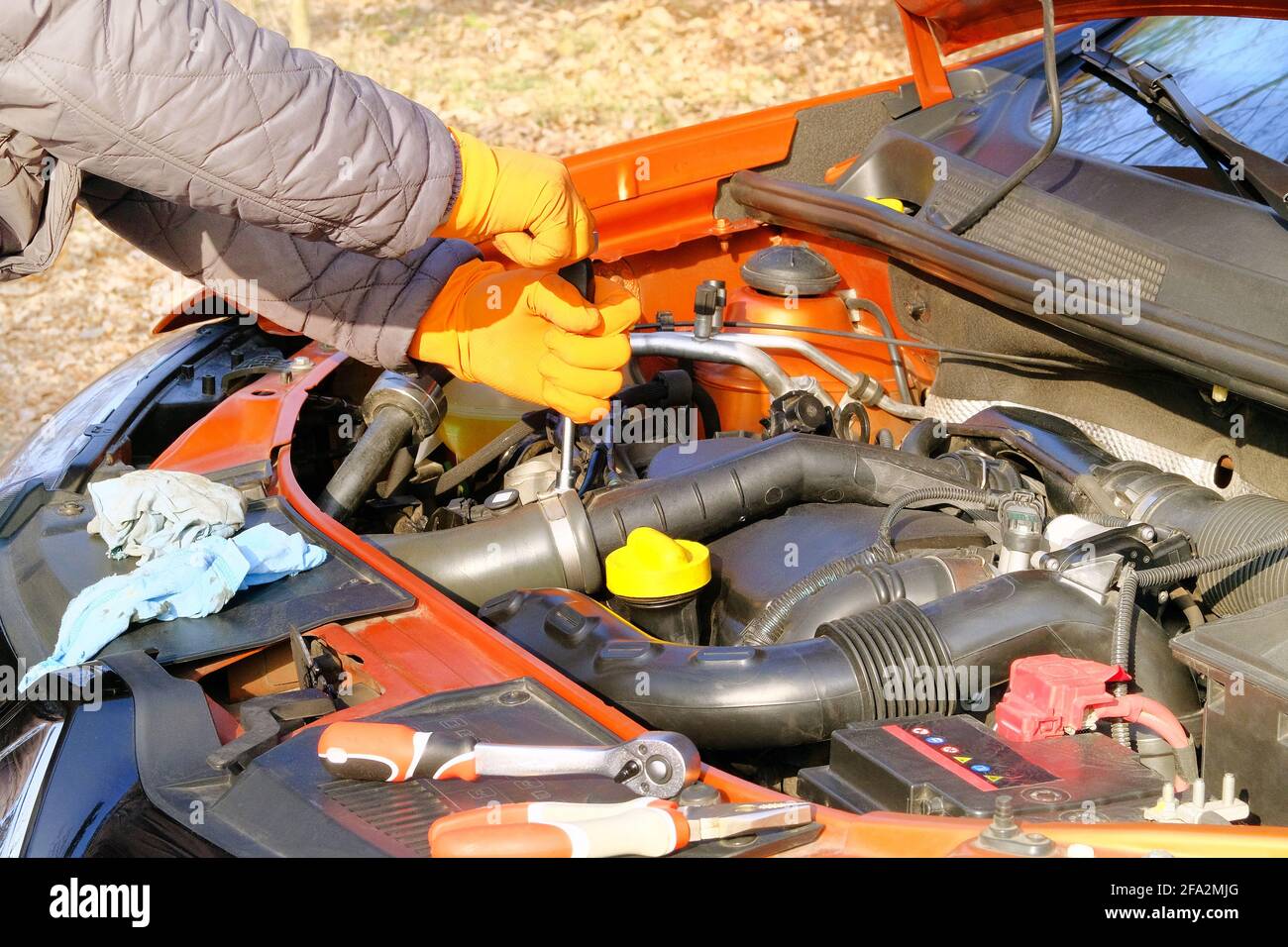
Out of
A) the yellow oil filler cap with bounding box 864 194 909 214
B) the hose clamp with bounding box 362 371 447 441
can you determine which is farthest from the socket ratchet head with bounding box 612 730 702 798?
the yellow oil filler cap with bounding box 864 194 909 214

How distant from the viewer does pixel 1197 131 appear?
206 centimetres

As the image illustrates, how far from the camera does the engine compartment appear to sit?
4.62 feet

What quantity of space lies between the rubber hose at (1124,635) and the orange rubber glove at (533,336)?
875 mm

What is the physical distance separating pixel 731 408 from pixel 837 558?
79cm

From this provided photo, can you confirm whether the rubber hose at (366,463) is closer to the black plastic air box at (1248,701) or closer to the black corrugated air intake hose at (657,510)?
the black corrugated air intake hose at (657,510)

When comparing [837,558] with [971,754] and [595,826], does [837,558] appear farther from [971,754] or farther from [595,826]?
[595,826]

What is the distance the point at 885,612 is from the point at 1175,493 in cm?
51

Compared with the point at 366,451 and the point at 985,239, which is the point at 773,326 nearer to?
the point at 985,239

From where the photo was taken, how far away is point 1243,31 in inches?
90.0

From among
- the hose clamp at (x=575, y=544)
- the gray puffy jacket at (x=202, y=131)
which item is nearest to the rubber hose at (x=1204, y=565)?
the hose clamp at (x=575, y=544)

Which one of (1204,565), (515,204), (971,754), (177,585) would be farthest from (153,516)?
(1204,565)

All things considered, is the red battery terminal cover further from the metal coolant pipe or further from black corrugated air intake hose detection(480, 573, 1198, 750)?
the metal coolant pipe

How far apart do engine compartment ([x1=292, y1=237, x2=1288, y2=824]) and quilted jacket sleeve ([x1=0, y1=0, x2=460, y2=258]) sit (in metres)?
0.56

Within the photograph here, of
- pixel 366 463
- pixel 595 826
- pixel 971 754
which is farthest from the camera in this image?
pixel 366 463
